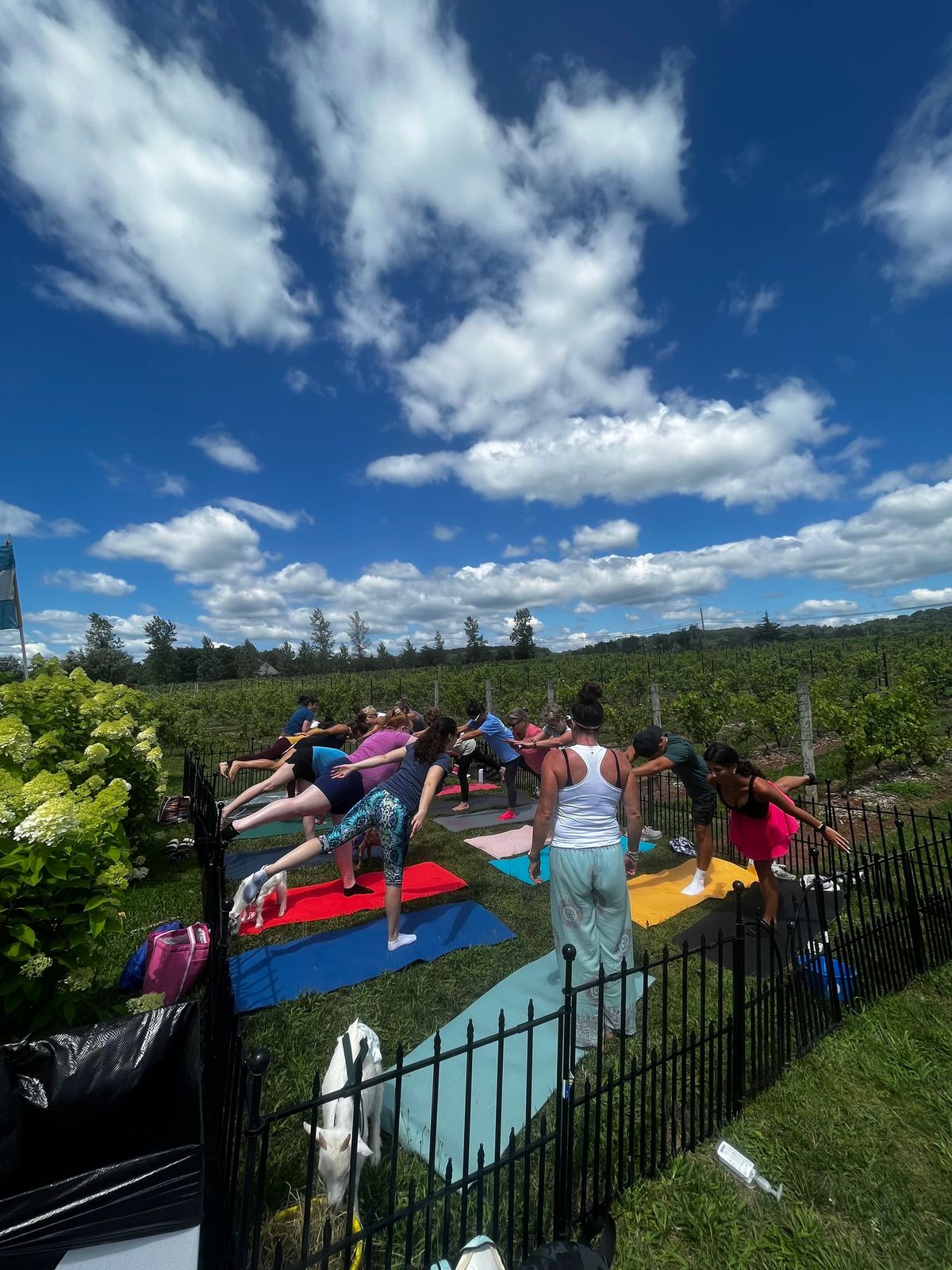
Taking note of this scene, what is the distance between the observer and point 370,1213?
1.60m

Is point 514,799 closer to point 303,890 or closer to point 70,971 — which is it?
point 303,890

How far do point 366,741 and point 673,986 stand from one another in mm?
2971

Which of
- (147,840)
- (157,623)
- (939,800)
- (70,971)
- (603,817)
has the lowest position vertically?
(939,800)

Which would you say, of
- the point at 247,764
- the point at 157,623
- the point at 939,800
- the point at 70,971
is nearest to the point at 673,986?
the point at 70,971

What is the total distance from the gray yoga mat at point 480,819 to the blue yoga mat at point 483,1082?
13.3ft

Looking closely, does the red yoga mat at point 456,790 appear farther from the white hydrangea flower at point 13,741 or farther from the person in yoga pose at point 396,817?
the white hydrangea flower at point 13,741

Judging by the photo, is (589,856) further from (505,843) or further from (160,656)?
(160,656)

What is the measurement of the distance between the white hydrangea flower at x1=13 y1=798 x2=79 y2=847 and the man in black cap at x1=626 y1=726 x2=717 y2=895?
13.3ft

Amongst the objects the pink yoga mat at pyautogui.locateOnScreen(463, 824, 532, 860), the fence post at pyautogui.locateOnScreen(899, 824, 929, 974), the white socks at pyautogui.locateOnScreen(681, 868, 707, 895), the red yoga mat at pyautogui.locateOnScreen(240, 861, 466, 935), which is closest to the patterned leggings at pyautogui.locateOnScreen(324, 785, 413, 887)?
the red yoga mat at pyautogui.locateOnScreen(240, 861, 466, 935)

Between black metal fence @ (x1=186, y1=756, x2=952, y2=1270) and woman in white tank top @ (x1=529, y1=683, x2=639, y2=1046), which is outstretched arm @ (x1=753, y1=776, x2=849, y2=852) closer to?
black metal fence @ (x1=186, y1=756, x2=952, y2=1270)

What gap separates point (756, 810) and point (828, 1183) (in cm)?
208

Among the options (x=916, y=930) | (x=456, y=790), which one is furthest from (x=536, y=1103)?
(x=456, y=790)

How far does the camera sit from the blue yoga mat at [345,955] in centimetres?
381

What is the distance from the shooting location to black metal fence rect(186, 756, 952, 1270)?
1.68 metres
